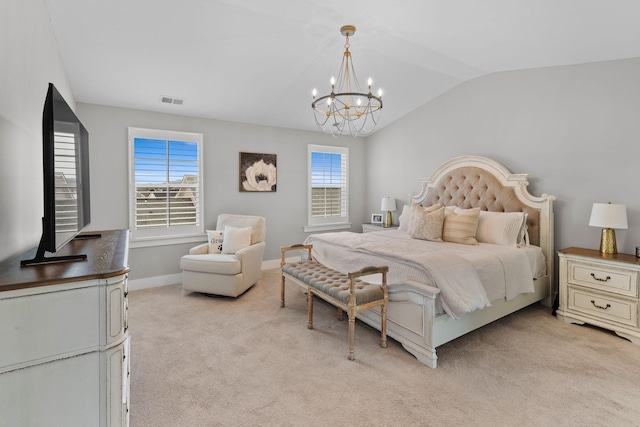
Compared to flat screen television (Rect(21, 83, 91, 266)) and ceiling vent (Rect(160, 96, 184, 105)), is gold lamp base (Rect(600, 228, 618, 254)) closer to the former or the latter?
flat screen television (Rect(21, 83, 91, 266))

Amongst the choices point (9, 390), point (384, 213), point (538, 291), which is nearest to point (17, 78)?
point (9, 390)

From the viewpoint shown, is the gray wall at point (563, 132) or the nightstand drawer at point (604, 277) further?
the gray wall at point (563, 132)

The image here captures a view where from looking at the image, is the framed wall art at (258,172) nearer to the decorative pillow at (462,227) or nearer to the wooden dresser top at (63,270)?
the decorative pillow at (462,227)

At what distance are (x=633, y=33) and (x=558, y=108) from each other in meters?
0.98

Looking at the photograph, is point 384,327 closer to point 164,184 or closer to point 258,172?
point 258,172

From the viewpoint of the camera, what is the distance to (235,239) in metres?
4.27

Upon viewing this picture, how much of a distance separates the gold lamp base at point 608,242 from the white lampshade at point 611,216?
169 mm

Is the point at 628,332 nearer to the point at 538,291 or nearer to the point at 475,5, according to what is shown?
the point at 538,291

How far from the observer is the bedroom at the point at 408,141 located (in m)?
1.84

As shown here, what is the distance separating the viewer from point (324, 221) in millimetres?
5879

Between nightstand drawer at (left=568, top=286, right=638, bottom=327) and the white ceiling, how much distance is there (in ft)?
7.63

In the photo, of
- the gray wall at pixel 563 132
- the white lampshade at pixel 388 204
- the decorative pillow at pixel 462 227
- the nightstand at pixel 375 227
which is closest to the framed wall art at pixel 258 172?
the nightstand at pixel 375 227

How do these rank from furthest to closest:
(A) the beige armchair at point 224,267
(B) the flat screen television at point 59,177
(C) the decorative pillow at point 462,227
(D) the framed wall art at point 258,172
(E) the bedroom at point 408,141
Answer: (D) the framed wall art at point 258,172, (A) the beige armchair at point 224,267, (C) the decorative pillow at point 462,227, (E) the bedroom at point 408,141, (B) the flat screen television at point 59,177

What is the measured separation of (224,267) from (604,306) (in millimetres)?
3884
